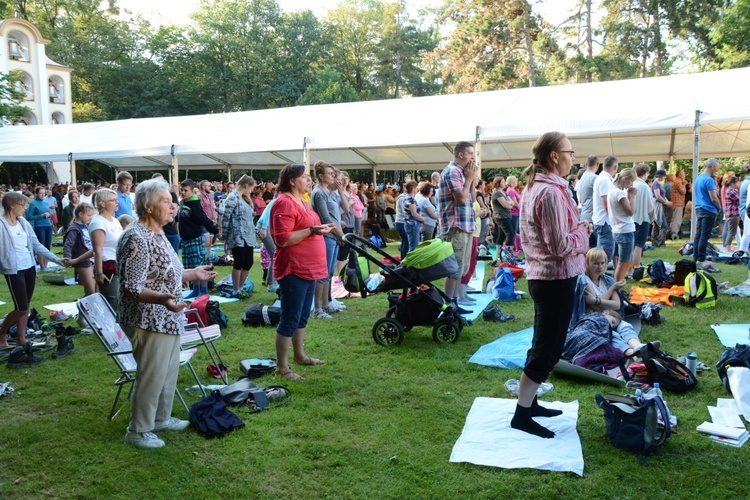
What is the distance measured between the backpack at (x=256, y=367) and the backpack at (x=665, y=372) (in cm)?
291

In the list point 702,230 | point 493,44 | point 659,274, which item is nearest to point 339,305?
point 659,274

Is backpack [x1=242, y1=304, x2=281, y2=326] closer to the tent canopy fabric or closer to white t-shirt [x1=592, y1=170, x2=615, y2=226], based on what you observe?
white t-shirt [x1=592, y1=170, x2=615, y2=226]

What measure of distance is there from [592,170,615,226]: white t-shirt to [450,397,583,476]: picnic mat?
157 inches

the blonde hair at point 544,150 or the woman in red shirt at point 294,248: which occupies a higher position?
the blonde hair at point 544,150

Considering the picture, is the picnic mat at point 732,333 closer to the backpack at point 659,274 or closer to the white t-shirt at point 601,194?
the white t-shirt at point 601,194

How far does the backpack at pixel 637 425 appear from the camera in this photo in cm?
325

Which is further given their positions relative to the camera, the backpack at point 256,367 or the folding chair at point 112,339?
the backpack at point 256,367

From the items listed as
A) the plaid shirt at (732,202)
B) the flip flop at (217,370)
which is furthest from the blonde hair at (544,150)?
the plaid shirt at (732,202)

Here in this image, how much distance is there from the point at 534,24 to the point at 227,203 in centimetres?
2601

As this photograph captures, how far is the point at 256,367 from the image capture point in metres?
4.89

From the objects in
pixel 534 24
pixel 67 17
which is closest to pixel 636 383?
pixel 534 24

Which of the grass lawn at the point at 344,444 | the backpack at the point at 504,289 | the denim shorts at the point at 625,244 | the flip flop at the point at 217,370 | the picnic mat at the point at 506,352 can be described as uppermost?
the denim shorts at the point at 625,244

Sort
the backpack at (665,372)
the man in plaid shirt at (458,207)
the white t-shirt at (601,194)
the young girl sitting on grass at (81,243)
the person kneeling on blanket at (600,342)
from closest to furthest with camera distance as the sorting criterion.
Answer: the backpack at (665,372) → the person kneeling on blanket at (600,342) → the man in plaid shirt at (458,207) → the young girl sitting on grass at (81,243) → the white t-shirt at (601,194)

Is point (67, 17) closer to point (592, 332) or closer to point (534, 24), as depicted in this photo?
point (534, 24)
